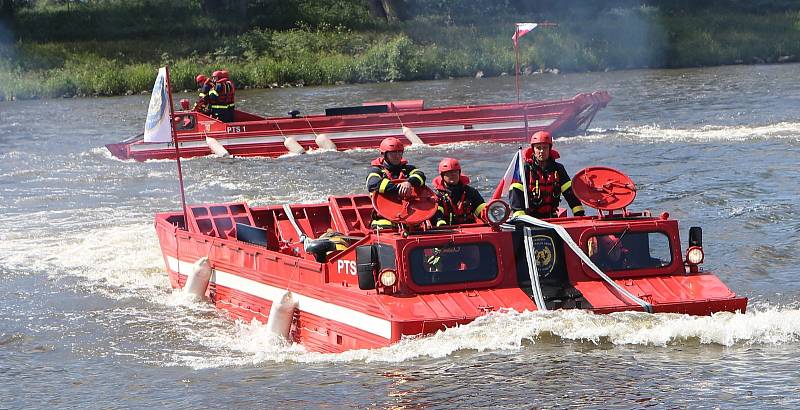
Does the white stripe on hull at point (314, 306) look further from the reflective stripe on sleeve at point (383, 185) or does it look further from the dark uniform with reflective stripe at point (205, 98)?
the dark uniform with reflective stripe at point (205, 98)

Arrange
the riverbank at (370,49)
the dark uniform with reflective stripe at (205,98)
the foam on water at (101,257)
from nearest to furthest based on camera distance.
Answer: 1. the foam on water at (101,257)
2. the dark uniform with reflective stripe at (205,98)
3. the riverbank at (370,49)

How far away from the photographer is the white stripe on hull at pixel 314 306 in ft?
40.3

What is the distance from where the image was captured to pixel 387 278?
12492mm

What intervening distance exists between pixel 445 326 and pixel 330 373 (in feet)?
3.83

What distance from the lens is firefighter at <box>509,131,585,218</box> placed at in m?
14.0

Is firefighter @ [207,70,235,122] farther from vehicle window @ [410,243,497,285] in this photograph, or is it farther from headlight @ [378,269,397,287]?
headlight @ [378,269,397,287]

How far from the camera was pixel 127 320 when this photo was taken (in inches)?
611

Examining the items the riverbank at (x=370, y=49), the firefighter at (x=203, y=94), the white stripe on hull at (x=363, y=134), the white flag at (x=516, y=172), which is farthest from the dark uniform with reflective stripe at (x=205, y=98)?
the riverbank at (x=370, y=49)

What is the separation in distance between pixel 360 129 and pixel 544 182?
652 inches

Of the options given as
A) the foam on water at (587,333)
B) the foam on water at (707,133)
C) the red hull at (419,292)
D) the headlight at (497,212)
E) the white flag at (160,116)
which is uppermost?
the white flag at (160,116)

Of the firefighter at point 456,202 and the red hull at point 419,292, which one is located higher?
the firefighter at point 456,202

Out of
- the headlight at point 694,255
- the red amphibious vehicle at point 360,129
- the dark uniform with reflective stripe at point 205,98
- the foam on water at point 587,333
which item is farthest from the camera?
the red amphibious vehicle at point 360,129

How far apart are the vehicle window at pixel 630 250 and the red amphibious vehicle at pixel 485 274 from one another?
0.03 feet

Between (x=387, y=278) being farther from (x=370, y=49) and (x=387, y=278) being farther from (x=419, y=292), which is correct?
(x=370, y=49)
